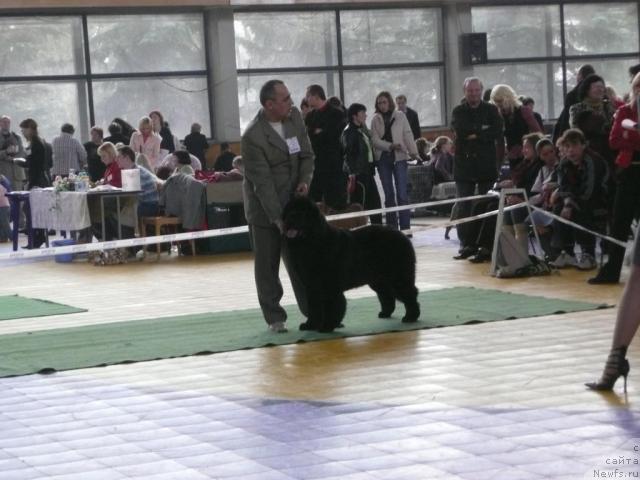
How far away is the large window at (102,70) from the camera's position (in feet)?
74.3

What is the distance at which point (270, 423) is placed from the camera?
5.44 meters

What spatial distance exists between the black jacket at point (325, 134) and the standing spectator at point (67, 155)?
6.83 m

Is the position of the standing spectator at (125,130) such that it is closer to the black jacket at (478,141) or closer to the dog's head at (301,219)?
the black jacket at (478,141)

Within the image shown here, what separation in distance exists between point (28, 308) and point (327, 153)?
4.59 metres

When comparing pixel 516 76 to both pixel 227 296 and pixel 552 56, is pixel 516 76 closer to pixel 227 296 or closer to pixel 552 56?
pixel 552 56

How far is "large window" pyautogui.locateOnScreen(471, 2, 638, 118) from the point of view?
25953 mm

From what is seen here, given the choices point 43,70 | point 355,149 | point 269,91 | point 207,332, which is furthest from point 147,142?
point 269,91

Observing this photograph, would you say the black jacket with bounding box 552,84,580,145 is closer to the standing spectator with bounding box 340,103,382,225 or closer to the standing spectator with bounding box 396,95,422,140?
the standing spectator with bounding box 340,103,382,225

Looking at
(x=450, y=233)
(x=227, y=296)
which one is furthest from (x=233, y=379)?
(x=450, y=233)

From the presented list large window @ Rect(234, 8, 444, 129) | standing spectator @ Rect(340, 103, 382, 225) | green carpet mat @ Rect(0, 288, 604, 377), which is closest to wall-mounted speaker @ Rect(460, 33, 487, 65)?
large window @ Rect(234, 8, 444, 129)

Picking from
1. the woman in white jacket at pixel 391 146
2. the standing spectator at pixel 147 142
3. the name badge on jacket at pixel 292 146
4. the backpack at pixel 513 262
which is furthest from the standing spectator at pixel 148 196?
the name badge on jacket at pixel 292 146

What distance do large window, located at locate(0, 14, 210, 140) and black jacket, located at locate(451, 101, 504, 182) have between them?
472 inches

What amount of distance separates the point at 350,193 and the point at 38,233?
4.71 metres

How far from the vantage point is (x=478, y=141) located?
40.6 feet
